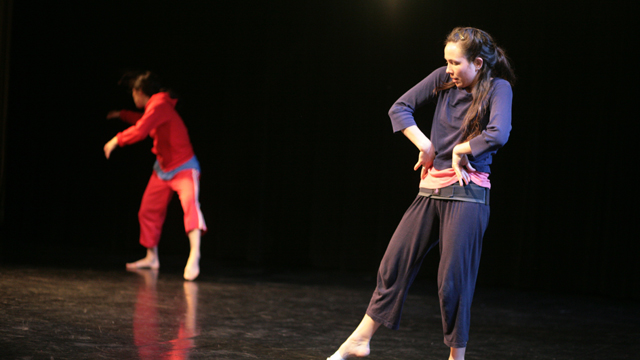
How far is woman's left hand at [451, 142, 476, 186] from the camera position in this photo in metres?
1.95

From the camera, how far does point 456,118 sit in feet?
6.76

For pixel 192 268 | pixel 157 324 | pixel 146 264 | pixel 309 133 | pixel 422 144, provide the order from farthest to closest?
pixel 309 133, pixel 146 264, pixel 192 268, pixel 157 324, pixel 422 144

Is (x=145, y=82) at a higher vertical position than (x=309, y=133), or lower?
higher

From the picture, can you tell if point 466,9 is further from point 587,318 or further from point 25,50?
point 25,50

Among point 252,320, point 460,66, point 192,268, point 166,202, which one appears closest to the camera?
point 460,66

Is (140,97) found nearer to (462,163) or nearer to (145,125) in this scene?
(145,125)

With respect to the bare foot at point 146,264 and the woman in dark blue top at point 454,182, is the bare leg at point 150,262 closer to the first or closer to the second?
the bare foot at point 146,264

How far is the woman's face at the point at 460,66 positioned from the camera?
1.97m

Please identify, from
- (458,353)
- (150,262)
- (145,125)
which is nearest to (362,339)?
(458,353)

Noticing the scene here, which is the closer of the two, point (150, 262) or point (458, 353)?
point (458, 353)

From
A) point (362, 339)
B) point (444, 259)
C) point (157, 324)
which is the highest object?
point (444, 259)

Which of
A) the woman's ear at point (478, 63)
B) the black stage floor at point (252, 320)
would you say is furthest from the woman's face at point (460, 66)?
the black stage floor at point (252, 320)

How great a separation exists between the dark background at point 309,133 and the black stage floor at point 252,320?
566 millimetres

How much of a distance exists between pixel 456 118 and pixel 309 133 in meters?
3.15
